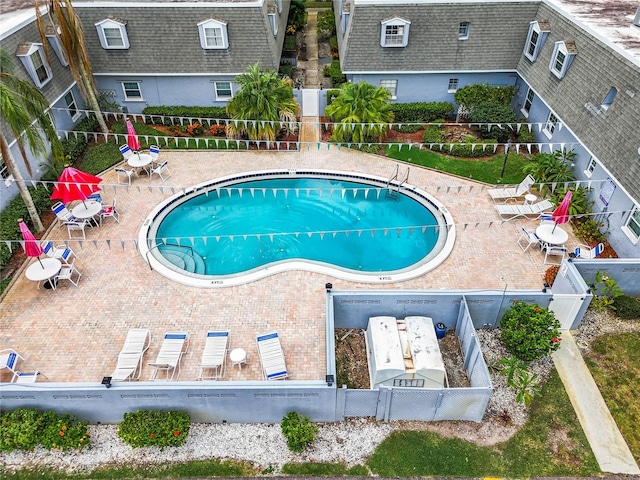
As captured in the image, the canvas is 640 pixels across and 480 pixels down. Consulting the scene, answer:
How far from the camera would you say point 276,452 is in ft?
44.0

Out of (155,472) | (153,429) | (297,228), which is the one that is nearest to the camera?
(155,472)

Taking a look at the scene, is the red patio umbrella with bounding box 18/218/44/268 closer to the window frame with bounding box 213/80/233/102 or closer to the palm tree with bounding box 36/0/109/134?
the palm tree with bounding box 36/0/109/134

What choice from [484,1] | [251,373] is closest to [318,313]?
[251,373]

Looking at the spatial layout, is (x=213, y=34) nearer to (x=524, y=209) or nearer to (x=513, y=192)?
(x=513, y=192)

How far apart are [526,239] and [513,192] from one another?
3.09 meters

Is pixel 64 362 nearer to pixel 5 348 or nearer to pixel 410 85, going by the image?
pixel 5 348

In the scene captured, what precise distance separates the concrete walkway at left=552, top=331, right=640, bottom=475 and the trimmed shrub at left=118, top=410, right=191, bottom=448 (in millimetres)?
12023

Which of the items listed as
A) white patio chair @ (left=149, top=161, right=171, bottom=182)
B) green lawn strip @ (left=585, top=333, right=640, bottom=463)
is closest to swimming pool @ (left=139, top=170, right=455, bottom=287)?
white patio chair @ (left=149, top=161, right=171, bottom=182)

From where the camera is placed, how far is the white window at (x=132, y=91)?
27.7m

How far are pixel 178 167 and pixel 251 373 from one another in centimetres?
1376

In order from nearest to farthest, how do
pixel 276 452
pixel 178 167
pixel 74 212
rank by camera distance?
pixel 276 452, pixel 74 212, pixel 178 167

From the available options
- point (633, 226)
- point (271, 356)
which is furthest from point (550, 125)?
point (271, 356)

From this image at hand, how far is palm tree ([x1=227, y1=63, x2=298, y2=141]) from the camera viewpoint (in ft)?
80.9

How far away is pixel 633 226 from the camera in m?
18.4
